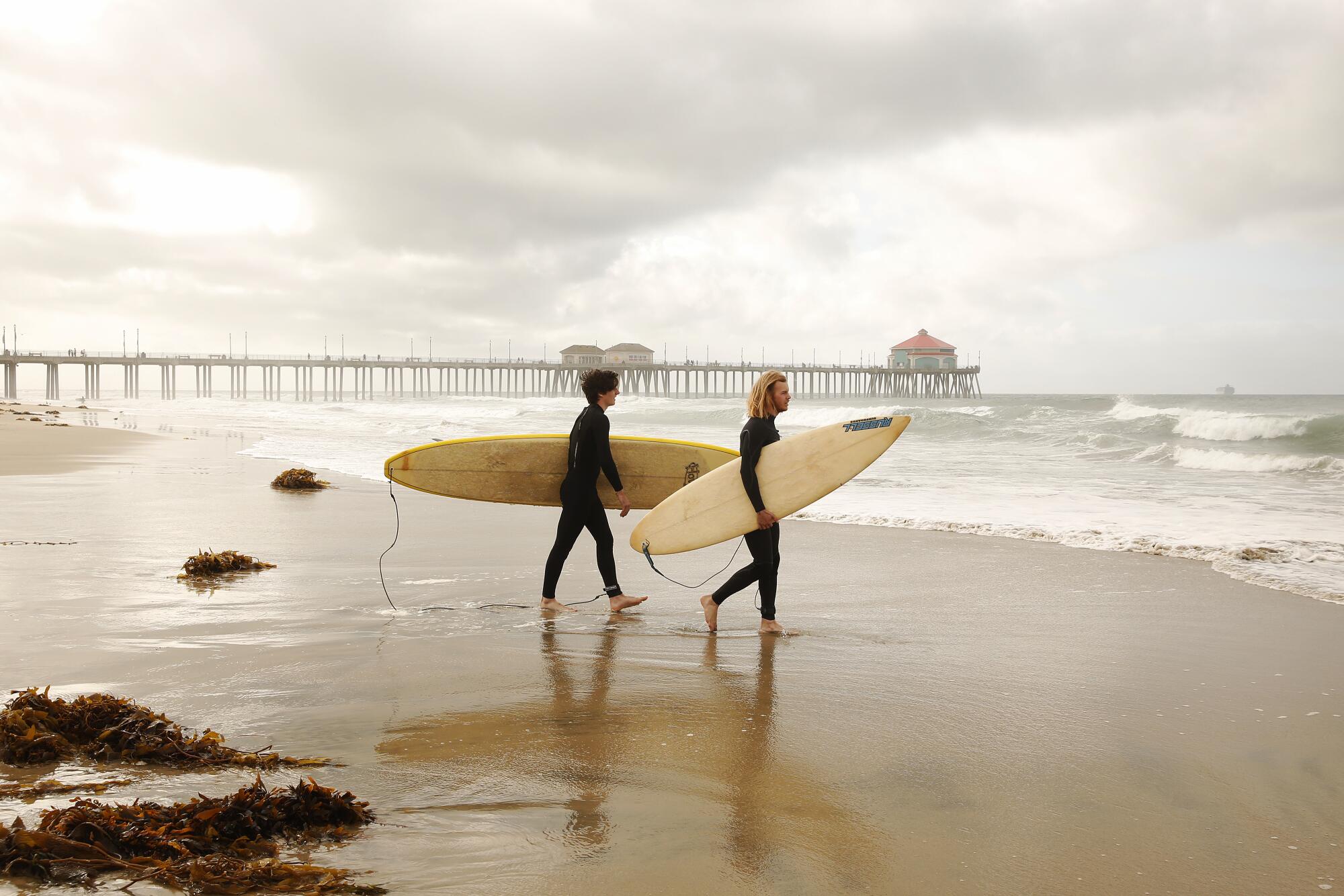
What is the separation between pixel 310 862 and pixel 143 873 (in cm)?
32

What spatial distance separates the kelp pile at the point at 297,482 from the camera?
31.8 feet

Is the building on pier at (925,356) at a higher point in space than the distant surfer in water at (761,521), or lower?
higher

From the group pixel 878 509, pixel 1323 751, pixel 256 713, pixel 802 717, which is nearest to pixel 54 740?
pixel 256 713

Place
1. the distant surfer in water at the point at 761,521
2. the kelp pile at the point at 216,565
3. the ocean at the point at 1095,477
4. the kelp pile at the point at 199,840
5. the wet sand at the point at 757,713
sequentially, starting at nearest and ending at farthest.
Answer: the kelp pile at the point at 199,840 < the wet sand at the point at 757,713 < the distant surfer in water at the point at 761,521 < the kelp pile at the point at 216,565 < the ocean at the point at 1095,477

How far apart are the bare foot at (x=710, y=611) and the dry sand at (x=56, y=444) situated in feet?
31.8

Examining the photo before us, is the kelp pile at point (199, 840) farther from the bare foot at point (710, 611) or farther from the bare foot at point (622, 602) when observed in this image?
the bare foot at point (622, 602)

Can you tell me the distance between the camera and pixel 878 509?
8984 millimetres

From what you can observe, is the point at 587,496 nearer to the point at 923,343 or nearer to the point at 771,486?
the point at 771,486

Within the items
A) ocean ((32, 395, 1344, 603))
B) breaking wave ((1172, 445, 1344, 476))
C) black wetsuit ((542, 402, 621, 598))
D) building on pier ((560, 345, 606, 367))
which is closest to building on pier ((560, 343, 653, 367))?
building on pier ((560, 345, 606, 367))

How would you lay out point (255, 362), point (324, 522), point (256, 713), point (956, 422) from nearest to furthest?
point (256, 713)
point (324, 522)
point (956, 422)
point (255, 362)

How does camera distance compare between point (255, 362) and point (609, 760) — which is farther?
point (255, 362)

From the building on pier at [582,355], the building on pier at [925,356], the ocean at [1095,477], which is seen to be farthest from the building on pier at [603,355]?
the ocean at [1095,477]

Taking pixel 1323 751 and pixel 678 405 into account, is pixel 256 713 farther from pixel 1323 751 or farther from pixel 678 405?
pixel 678 405

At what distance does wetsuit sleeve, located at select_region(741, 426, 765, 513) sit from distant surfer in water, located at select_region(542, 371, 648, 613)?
0.72 m
